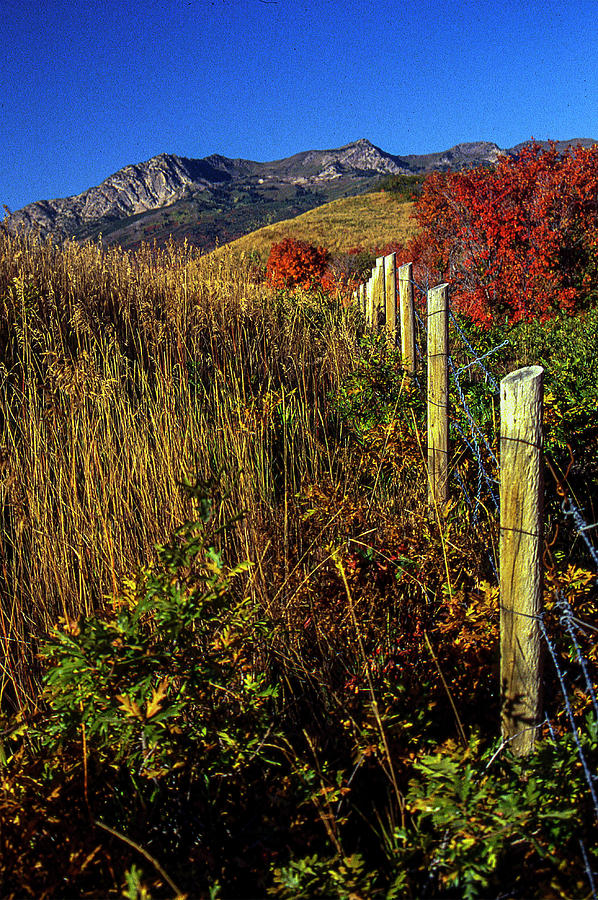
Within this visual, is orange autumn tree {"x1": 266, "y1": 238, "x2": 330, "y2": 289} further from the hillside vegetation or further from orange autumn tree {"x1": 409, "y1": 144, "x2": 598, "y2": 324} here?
the hillside vegetation

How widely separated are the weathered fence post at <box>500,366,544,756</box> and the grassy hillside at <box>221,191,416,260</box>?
1574 inches

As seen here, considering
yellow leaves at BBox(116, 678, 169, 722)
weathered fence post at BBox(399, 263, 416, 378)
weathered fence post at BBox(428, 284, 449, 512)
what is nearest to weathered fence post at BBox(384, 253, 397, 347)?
weathered fence post at BBox(399, 263, 416, 378)

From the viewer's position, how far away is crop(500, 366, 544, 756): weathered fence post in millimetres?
1637

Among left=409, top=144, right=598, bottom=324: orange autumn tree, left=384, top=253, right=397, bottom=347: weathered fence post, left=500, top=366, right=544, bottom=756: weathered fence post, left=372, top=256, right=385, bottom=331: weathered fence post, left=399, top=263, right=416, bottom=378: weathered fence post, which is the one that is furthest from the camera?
left=409, top=144, right=598, bottom=324: orange autumn tree

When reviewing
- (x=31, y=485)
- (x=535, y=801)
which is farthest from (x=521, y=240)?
(x=535, y=801)

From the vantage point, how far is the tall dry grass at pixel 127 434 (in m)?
2.54

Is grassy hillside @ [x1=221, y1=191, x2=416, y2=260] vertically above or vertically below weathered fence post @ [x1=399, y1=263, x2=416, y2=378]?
above

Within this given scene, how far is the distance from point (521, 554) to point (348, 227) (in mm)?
50133

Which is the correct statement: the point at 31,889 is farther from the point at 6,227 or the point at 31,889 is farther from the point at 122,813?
the point at 6,227

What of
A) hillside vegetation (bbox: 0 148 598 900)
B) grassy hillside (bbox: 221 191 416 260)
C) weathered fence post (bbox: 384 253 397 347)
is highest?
grassy hillside (bbox: 221 191 416 260)

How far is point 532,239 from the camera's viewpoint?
9742mm

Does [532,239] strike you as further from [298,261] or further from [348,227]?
[348,227]

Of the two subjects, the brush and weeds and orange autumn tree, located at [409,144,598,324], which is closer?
the brush and weeds

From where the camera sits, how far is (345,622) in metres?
2.20
